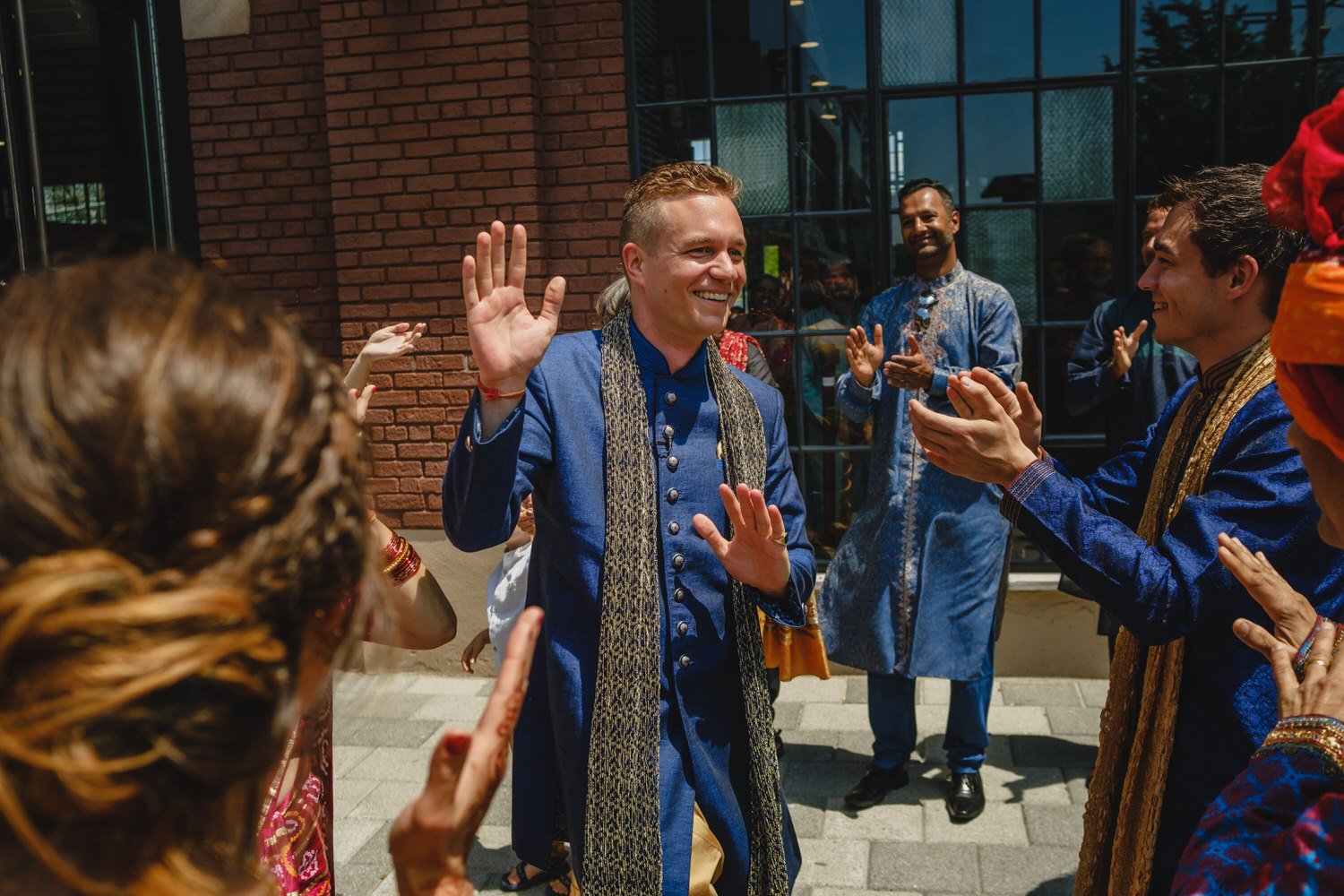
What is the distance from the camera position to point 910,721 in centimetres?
430

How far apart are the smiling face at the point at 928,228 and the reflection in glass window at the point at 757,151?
1274 mm

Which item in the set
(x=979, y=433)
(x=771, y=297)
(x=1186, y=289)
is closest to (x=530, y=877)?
(x=979, y=433)

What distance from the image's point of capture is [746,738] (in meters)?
2.46

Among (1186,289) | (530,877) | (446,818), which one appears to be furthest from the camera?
(530,877)

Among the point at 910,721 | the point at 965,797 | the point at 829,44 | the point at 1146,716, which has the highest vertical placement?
the point at 829,44

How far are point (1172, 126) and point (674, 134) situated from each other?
244 centimetres

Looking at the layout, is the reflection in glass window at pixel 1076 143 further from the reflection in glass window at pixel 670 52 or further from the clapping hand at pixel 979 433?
the clapping hand at pixel 979 433

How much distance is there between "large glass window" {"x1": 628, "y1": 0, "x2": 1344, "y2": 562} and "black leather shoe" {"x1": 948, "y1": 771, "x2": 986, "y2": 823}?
1.76m

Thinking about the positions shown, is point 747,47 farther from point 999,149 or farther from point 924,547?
point 924,547

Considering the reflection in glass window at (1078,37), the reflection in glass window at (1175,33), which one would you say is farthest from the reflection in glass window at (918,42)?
the reflection in glass window at (1175,33)

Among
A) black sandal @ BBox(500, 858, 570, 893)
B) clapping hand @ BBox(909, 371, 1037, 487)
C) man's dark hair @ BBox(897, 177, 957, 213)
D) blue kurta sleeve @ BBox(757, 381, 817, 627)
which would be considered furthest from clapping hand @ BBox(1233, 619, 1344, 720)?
man's dark hair @ BBox(897, 177, 957, 213)

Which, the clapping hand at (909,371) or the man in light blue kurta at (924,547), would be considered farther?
the man in light blue kurta at (924,547)

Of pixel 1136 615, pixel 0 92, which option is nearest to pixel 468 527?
pixel 1136 615

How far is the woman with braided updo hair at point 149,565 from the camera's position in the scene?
730 mm
